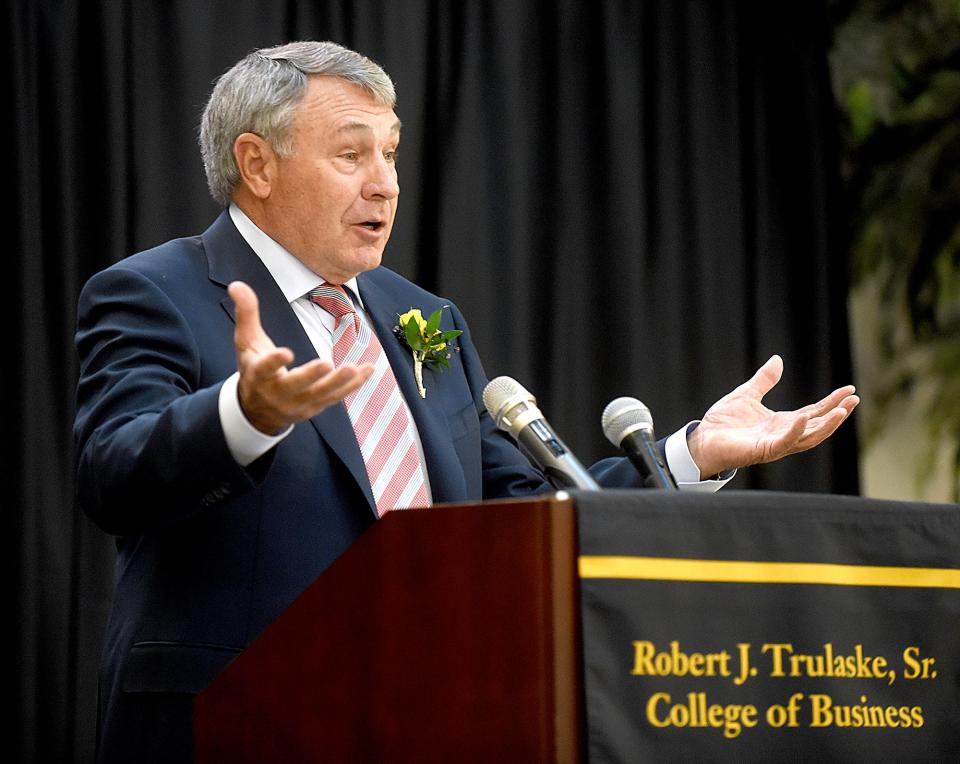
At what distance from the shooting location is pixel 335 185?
2244 mm

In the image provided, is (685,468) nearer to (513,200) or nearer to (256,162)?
(256,162)

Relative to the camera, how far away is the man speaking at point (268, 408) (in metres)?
1.65

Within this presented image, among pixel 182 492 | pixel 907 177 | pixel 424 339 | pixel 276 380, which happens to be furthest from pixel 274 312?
pixel 907 177

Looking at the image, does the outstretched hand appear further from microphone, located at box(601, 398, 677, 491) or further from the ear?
the ear

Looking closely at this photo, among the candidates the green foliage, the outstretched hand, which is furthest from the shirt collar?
the green foliage

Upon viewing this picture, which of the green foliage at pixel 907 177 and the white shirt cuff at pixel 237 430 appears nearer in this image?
the white shirt cuff at pixel 237 430

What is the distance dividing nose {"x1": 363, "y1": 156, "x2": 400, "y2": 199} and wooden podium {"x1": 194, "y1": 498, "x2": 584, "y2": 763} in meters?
0.93

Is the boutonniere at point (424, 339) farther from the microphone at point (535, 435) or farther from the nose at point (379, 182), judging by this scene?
the microphone at point (535, 435)

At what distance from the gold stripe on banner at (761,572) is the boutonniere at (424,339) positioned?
911 millimetres

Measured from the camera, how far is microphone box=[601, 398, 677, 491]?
1729 millimetres

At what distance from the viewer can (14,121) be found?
3.22m

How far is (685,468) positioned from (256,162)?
2.91 feet

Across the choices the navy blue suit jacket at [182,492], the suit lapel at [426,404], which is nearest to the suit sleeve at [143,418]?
the navy blue suit jacket at [182,492]

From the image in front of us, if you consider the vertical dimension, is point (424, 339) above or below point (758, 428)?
above
